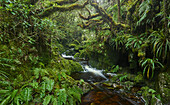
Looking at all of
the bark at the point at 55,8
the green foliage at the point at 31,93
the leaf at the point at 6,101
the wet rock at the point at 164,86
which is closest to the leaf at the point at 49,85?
the green foliage at the point at 31,93

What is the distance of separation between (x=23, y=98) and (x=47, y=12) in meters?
4.97

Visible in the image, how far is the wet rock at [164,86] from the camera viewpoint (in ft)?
10.2

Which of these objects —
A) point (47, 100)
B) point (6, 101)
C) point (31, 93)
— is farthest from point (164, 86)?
point (6, 101)

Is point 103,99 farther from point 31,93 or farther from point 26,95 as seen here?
point 26,95

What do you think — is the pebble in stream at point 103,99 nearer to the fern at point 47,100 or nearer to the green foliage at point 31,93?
the green foliage at point 31,93

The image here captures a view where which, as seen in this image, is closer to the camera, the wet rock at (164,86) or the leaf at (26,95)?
the leaf at (26,95)

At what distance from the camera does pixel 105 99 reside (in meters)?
3.60

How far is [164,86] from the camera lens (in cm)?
333

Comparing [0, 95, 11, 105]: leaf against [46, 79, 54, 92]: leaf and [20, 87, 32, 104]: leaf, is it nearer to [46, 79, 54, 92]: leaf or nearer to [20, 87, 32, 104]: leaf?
[20, 87, 32, 104]: leaf

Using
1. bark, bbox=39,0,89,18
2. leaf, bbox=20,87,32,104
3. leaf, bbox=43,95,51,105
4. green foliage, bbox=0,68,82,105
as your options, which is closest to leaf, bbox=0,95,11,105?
green foliage, bbox=0,68,82,105

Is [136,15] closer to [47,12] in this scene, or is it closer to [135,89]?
[135,89]

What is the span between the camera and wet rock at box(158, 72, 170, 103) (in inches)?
122

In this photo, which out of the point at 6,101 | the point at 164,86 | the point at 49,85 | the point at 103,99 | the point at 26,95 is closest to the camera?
the point at 6,101

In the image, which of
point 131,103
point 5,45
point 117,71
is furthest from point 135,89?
point 5,45
